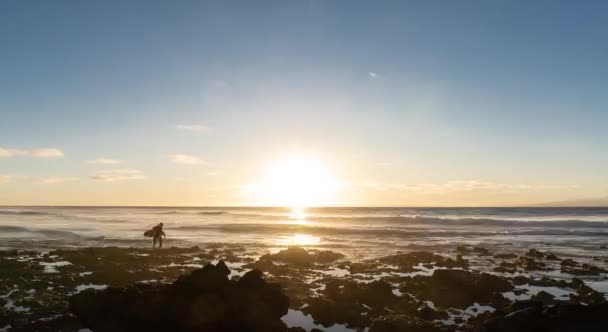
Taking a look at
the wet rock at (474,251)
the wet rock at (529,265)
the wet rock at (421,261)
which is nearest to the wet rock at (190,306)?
the wet rock at (421,261)

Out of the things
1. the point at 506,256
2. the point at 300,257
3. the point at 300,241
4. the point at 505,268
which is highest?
the point at 300,257

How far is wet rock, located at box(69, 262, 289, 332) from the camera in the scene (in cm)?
1900

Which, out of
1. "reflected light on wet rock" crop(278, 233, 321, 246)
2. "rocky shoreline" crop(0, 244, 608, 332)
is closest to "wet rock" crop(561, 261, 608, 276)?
"rocky shoreline" crop(0, 244, 608, 332)

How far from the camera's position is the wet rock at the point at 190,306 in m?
19.0

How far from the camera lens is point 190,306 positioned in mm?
19047

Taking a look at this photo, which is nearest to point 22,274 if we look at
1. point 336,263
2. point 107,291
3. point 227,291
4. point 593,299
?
point 107,291

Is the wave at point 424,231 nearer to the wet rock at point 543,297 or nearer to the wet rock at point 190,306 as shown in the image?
the wet rock at point 543,297

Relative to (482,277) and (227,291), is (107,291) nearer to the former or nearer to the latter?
(227,291)

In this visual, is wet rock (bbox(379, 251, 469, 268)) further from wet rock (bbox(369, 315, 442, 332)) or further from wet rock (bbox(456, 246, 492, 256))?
wet rock (bbox(369, 315, 442, 332))

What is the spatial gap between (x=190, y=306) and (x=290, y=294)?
1007 centimetres

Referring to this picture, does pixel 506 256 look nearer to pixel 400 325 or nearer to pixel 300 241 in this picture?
pixel 300 241

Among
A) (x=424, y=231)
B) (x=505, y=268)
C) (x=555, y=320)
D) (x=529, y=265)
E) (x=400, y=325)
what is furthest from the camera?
(x=424, y=231)

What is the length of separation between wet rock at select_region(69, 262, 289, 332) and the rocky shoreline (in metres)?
0.04

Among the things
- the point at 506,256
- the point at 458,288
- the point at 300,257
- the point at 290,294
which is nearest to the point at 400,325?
the point at 290,294
